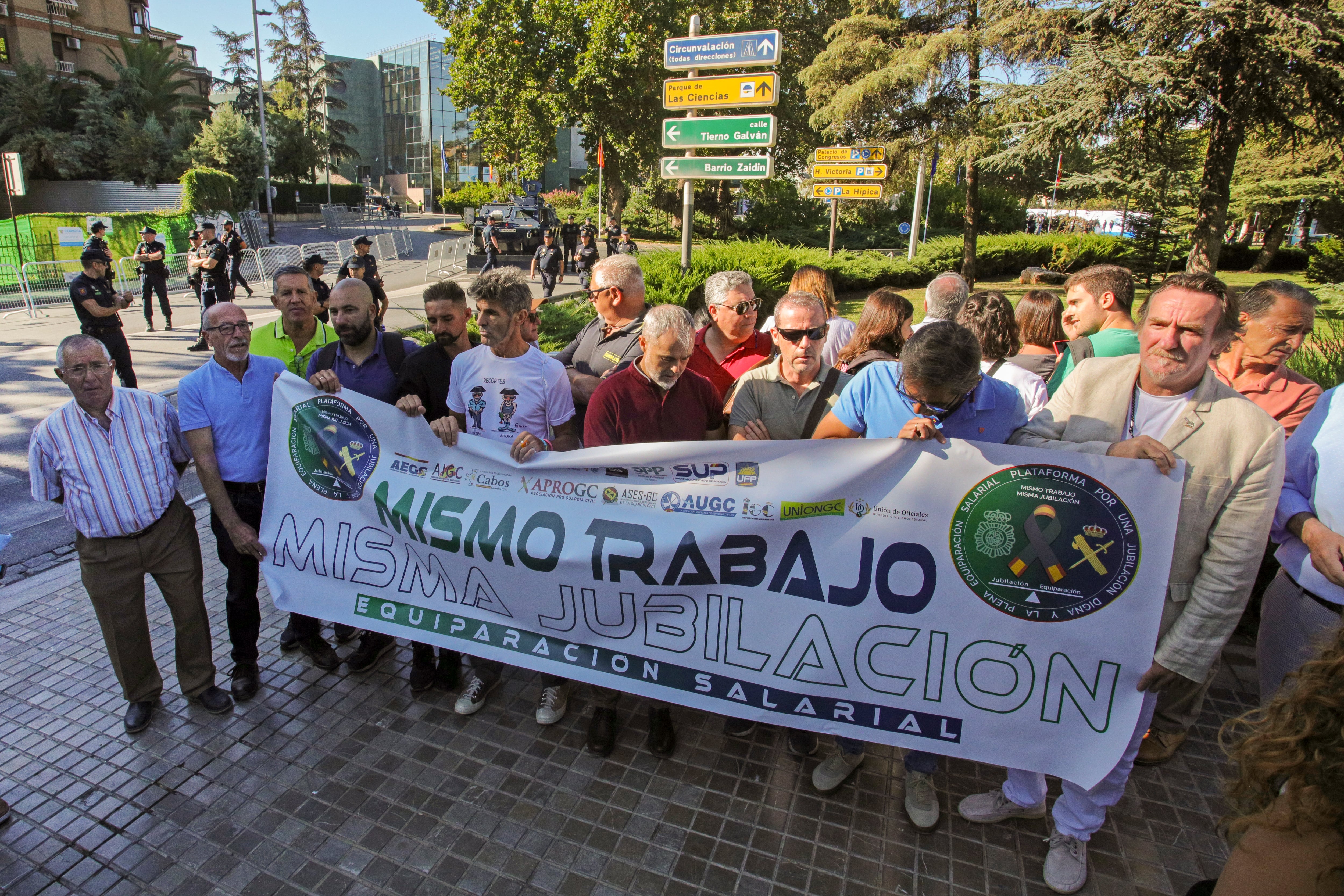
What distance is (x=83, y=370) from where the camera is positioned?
10.8 feet

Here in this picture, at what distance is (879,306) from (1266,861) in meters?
3.18

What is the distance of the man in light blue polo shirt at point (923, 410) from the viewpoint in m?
2.75

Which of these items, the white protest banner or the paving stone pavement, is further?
the paving stone pavement

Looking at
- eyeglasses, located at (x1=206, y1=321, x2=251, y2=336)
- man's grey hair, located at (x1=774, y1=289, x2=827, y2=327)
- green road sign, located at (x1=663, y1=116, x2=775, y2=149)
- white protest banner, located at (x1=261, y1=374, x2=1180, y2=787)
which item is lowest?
white protest banner, located at (x1=261, y1=374, x2=1180, y2=787)

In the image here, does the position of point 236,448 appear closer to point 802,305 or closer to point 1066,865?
point 802,305

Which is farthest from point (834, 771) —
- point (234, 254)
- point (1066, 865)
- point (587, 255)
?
point (587, 255)

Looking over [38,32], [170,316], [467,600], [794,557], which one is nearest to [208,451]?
[467,600]

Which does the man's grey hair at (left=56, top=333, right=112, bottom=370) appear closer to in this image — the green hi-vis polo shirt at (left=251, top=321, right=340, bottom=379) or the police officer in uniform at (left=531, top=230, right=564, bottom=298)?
the green hi-vis polo shirt at (left=251, top=321, right=340, bottom=379)

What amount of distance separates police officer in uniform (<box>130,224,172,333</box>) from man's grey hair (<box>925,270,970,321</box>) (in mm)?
14230

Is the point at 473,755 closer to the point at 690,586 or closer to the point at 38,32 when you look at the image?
the point at 690,586

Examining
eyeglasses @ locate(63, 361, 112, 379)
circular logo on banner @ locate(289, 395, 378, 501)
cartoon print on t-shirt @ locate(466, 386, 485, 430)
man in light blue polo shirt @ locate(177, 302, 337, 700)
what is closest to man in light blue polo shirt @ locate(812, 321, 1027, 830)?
cartoon print on t-shirt @ locate(466, 386, 485, 430)

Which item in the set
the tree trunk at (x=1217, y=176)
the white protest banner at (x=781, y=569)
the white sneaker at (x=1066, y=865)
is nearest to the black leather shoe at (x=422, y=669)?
the white protest banner at (x=781, y=569)

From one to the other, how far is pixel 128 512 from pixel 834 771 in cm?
339

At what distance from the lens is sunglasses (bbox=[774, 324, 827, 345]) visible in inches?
130
